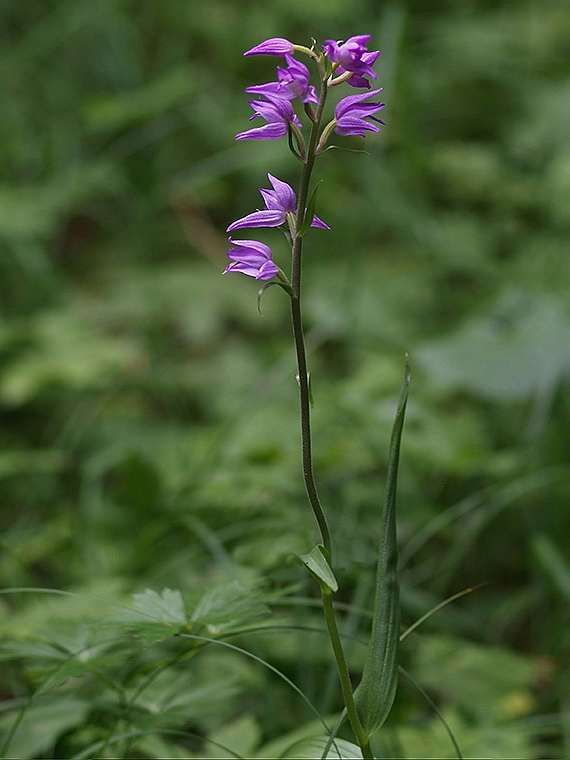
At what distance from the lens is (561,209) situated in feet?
9.09

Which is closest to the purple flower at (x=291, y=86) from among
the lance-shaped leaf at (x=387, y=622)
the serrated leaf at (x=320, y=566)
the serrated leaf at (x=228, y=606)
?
the lance-shaped leaf at (x=387, y=622)

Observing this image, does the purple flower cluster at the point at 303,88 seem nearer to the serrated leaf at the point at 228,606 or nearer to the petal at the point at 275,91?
the petal at the point at 275,91

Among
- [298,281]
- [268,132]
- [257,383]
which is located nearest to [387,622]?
[298,281]

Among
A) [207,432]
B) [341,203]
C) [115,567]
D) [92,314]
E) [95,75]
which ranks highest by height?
[95,75]

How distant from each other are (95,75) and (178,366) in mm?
2182

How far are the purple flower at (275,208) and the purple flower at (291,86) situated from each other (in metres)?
0.09

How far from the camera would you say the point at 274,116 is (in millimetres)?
788

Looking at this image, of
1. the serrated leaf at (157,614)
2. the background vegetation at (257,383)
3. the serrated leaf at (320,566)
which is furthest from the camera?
the background vegetation at (257,383)

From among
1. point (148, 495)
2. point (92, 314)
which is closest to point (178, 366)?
point (92, 314)

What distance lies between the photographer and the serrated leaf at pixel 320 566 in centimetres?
75

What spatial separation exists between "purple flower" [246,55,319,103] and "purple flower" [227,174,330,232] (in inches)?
3.4

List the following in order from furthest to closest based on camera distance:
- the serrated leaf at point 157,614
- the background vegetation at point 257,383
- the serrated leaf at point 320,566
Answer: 1. the background vegetation at point 257,383
2. the serrated leaf at point 157,614
3. the serrated leaf at point 320,566

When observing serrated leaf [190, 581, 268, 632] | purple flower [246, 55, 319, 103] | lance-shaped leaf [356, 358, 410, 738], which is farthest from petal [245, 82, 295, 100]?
serrated leaf [190, 581, 268, 632]

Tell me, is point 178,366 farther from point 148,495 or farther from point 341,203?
point 341,203
